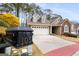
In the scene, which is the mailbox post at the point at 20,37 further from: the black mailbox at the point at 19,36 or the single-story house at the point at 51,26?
the single-story house at the point at 51,26

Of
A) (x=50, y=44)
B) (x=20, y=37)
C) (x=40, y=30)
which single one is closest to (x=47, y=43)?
(x=50, y=44)

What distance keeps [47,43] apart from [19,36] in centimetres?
40

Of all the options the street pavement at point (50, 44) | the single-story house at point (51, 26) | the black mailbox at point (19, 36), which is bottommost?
the street pavement at point (50, 44)

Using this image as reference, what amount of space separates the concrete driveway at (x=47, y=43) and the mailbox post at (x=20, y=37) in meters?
0.10

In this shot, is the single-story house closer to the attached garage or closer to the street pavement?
the attached garage

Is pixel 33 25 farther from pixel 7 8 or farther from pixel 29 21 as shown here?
pixel 7 8

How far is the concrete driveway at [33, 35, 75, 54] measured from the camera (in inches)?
135

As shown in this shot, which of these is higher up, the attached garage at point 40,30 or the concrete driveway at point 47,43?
the attached garage at point 40,30

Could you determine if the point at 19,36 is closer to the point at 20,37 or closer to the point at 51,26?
the point at 20,37

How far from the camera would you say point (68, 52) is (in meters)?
3.42

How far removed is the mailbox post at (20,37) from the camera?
3.44 m

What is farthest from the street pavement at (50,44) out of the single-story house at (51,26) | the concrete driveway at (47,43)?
the single-story house at (51,26)

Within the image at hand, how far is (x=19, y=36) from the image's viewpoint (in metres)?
3.45

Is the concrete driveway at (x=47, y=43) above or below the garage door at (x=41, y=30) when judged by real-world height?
below
